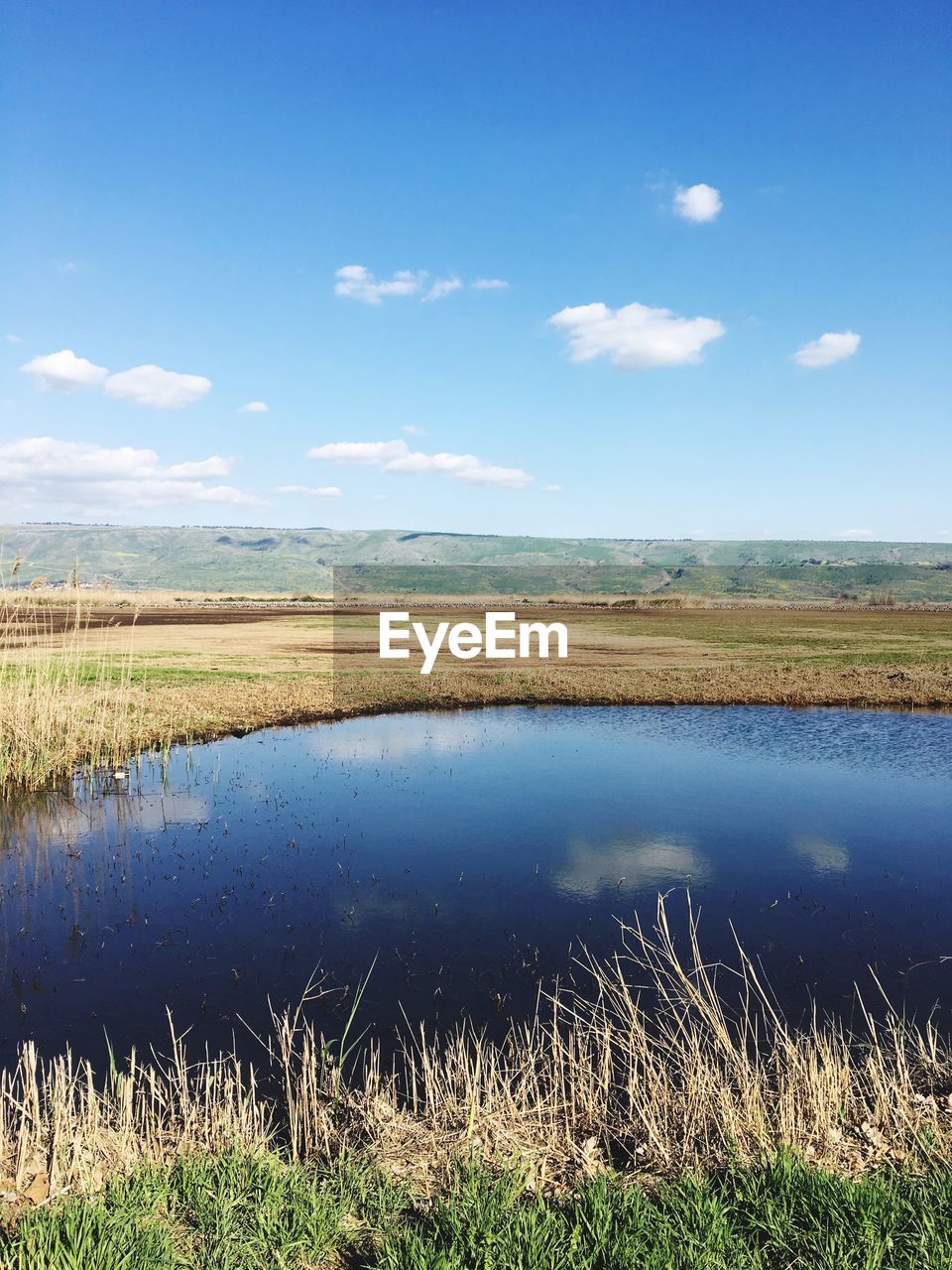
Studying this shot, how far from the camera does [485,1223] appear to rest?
23.7ft

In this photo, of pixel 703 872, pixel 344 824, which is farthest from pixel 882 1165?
pixel 344 824

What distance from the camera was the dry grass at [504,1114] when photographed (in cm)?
840

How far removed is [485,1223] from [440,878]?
10.9 m

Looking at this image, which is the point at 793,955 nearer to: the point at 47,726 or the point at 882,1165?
the point at 882,1165

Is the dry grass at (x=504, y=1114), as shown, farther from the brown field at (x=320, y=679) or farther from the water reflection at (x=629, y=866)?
the brown field at (x=320, y=679)

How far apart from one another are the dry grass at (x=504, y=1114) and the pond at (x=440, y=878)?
1.71 meters

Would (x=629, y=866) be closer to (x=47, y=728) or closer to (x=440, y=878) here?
(x=440, y=878)

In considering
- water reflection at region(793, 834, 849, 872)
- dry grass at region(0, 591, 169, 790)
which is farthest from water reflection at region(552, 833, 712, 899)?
dry grass at region(0, 591, 169, 790)

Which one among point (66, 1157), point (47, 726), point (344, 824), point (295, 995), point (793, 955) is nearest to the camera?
point (66, 1157)

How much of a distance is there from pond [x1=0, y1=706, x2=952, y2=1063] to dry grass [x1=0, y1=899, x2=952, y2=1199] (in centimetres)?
171

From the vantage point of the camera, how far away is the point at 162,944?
14.8 meters

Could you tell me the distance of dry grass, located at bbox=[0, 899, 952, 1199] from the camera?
840 centimetres

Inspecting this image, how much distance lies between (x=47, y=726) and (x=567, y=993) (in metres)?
19.7

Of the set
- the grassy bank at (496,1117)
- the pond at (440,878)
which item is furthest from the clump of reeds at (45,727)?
the grassy bank at (496,1117)
